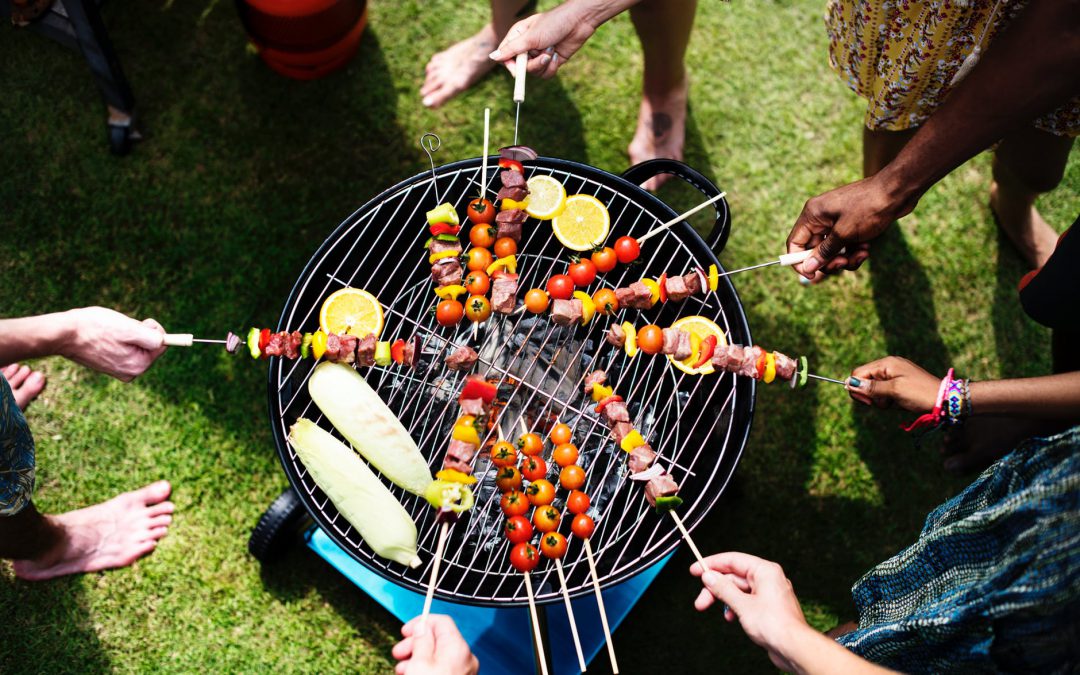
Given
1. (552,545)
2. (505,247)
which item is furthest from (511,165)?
(552,545)

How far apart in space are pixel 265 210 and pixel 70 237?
1.07 metres

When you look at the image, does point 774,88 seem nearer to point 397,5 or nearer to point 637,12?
point 637,12

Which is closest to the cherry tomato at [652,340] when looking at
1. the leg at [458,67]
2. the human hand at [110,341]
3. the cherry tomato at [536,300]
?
the cherry tomato at [536,300]

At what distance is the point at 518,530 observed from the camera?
278 cm

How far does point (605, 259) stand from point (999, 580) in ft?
5.52

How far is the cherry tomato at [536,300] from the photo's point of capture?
9.67 ft

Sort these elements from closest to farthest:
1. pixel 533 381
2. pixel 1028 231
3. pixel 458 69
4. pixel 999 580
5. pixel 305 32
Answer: pixel 999 580 < pixel 533 381 < pixel 305 32 < pixel 1028 231 < pixel 458 69

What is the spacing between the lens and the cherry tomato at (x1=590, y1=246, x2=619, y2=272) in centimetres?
299

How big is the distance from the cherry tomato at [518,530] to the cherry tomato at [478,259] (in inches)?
38.9

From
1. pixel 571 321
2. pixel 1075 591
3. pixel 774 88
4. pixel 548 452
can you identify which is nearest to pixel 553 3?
pixel 774 88

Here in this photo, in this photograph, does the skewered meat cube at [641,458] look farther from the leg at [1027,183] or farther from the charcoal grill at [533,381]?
the leg at [1027,183]

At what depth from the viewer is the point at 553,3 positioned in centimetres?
464

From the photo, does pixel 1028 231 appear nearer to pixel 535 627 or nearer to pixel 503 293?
pixel 503 293

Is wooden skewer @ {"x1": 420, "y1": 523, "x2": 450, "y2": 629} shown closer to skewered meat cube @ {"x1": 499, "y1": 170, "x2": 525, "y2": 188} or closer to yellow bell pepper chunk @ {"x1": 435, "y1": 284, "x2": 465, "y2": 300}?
yellow bell pepper chunk @ {"x1": 435, "y1": 284, "x2": 465, "y2": 300}
